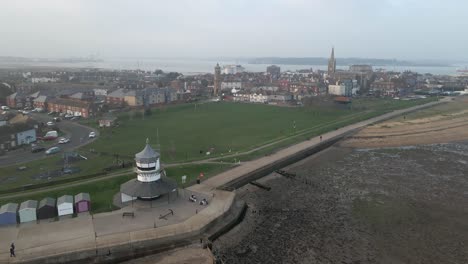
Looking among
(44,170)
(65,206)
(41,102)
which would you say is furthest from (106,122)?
(65,206)

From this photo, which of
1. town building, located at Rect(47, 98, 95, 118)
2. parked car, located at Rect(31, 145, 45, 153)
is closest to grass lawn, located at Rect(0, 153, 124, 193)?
parked car, located at Rect(31, 145, 45, 153)

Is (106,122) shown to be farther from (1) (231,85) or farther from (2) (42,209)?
(1) (231,85)

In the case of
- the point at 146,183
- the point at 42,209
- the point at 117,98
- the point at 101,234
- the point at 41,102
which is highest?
the point at 117,98

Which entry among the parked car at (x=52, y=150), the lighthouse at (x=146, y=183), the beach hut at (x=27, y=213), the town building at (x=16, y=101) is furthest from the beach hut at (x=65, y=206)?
the town building at (x=16, y=101)

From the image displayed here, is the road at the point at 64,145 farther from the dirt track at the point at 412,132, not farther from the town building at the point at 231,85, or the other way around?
the town building at the point at 231,85

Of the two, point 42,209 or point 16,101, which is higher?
point 16,101

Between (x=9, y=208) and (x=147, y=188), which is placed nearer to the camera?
(x=9, y=208)

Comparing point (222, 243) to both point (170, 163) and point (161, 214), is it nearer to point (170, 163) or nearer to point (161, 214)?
point (161, 214)

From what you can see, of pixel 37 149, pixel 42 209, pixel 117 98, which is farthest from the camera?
pixel 117 98
